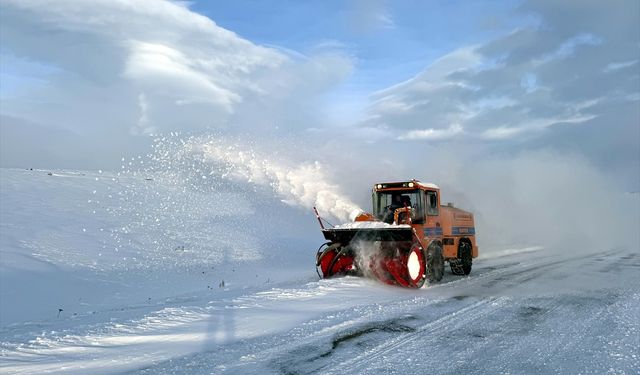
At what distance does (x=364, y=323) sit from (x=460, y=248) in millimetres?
7375

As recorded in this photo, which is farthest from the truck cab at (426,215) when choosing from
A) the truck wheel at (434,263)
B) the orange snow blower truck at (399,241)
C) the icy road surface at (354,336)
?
the icy road surface at (354,336)

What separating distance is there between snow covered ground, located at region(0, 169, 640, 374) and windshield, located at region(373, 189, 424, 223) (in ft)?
6.56

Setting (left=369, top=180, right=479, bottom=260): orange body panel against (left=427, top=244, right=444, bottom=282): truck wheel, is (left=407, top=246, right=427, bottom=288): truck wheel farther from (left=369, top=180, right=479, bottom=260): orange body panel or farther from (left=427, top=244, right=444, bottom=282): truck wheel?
(left=369, top=180, right=479, bottom=260): orange body panel

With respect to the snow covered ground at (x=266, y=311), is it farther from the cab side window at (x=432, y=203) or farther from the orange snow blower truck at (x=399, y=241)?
the cab side window at (x=432, y=203)

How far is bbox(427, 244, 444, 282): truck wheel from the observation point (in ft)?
36.0

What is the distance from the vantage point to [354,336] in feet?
18.7

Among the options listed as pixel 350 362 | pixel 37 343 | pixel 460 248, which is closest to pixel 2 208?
pixel 37 343

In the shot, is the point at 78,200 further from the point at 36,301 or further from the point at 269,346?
the point at 269,346

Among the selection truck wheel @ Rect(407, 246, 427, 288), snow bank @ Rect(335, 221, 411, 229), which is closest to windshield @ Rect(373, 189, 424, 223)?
snow bank @ Rect(335, 221, 411, 229)

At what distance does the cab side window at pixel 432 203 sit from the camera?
11.6 meters

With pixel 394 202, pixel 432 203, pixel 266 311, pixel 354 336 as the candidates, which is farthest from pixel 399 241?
pixel 354 336

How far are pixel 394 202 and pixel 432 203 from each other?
39.5 inches

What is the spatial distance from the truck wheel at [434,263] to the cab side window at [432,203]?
876 millimetres

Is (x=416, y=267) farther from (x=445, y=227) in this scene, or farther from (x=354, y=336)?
(x=354, y=336)
